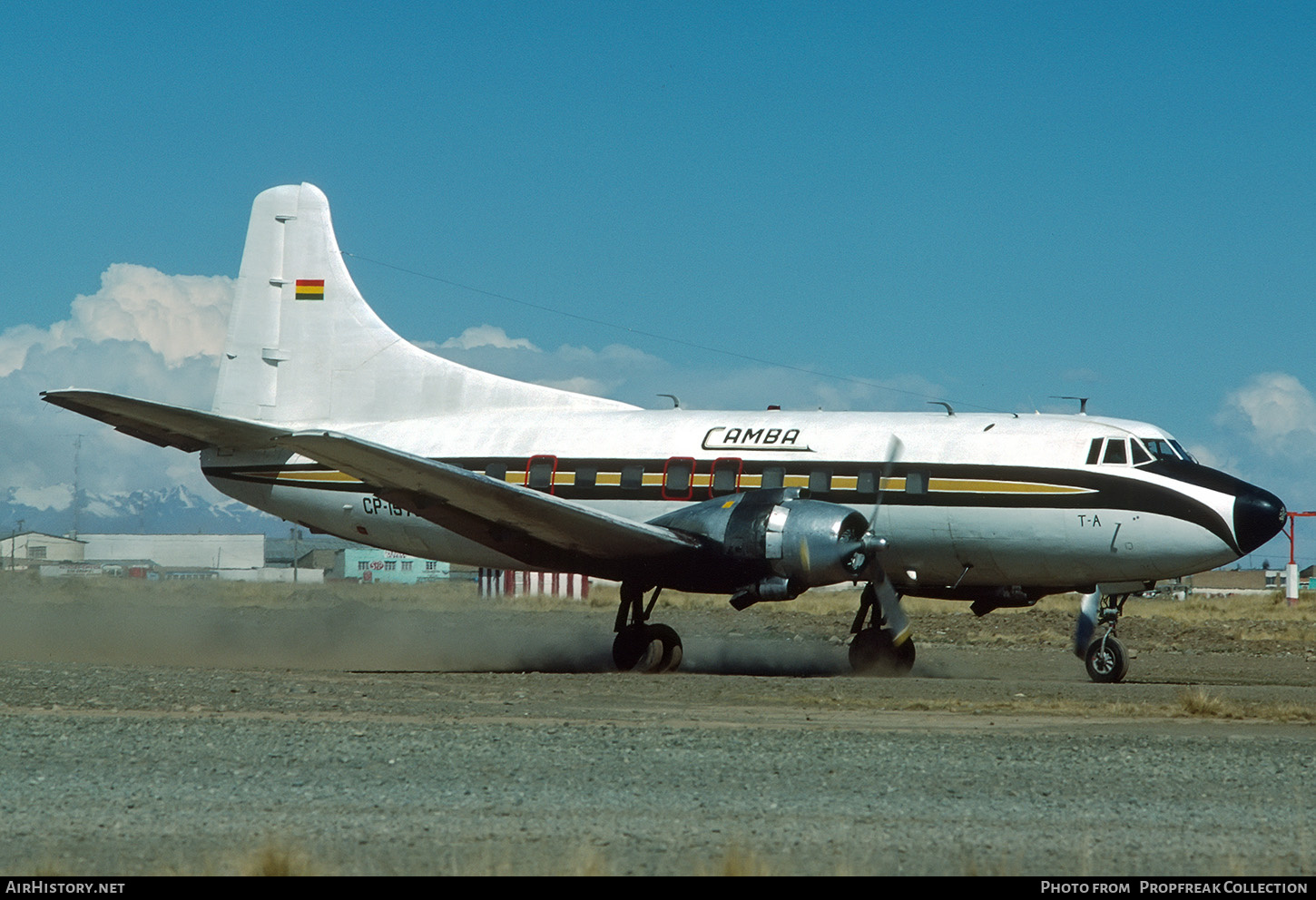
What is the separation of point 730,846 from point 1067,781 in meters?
3.52

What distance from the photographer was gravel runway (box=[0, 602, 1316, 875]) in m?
6.91

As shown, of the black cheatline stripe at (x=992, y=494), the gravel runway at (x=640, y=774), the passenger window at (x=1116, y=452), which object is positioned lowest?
the gravel runway at (x=640, y=774)

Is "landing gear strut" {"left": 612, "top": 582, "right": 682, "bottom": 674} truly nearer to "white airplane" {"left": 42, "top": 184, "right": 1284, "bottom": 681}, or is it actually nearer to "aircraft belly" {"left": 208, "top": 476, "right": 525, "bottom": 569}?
"white airplane" {"left": 42, "top": 184, "right": 1284, "bottom": 681}

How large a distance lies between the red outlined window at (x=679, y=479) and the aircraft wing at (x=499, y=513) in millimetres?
1019

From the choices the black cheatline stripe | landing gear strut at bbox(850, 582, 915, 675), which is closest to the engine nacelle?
the black cheatline stripe

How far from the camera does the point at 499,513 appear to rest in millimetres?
18016

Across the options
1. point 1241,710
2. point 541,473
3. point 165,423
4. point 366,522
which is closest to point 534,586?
point 366,522

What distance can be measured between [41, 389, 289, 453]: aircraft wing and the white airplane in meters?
0.05

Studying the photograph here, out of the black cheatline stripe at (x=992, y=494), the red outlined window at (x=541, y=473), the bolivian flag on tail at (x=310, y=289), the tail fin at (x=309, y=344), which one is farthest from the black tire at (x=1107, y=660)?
the bolivian flag on tail at (x=310, y=289)

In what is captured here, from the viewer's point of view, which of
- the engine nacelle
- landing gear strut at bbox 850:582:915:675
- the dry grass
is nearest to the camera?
the dry grass

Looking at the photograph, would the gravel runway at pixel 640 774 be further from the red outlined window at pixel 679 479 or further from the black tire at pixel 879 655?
the red outlined window at pixel 679 479

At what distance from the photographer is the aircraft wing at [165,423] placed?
57.8 ft

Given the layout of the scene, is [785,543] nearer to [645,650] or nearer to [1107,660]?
[645,650]

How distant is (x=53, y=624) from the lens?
26000 mm
